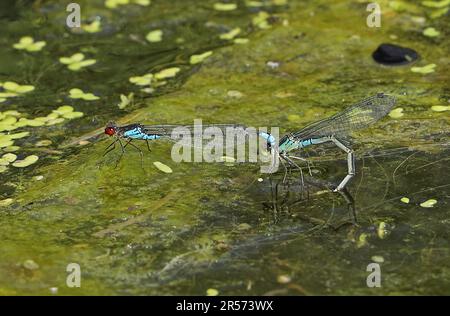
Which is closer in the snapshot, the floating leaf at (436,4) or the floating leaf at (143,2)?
the floating leaf at (436,4)

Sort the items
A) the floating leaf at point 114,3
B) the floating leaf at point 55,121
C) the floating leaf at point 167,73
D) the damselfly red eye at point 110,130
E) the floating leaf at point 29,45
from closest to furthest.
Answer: the damselfly red eye at point 110,130 < the floating leaf at point 55,121 < the floating leaf at point 167,73 < the floating leaf at point 29,45 < the floating leaf at point 114,3

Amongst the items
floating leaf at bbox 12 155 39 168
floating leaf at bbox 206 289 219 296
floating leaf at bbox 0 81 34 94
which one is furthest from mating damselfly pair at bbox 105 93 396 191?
floating leaf at bbox 0 81 34 94

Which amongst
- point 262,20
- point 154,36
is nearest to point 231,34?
point 262,20

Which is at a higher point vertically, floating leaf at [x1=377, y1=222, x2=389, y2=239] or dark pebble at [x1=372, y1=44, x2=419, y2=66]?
dark pebble at [x1=372, y1=44, x2=419, y2=66]

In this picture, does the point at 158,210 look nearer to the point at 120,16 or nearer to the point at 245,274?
the point at 245,274

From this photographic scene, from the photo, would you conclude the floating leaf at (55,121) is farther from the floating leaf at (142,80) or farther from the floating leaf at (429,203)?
the floating leaf at (429,203)

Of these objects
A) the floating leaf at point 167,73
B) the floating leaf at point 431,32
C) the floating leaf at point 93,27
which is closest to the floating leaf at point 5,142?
the floating leaf at point 167,73

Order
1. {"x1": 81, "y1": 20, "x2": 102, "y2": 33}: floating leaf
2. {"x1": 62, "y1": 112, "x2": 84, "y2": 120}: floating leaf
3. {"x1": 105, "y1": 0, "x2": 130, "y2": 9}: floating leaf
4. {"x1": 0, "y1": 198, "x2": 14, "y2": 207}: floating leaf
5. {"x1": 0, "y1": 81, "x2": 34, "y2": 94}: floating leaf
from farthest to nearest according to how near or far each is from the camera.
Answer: {"x1": 105, "y1": 0, "x2": 130, "y2": 9}: floating leaf < {"x1": 81, "y1": 20, "x2": 102, "y2": 33}: floating leaf < {"x1": 0, "y1": 81, "x2": 34, "y2": 94}: floating leaf < {"x1": 62, "y1": 112, "x2": 84, "y2": 120}: floating leaf < {"x1": 0, "y1": 198, "x2": 14, "y2": 207}: floating leaf

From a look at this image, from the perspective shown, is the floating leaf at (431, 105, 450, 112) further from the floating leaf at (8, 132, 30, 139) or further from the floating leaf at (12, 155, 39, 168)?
the floating leaf at (8, 132, 30, 139)
